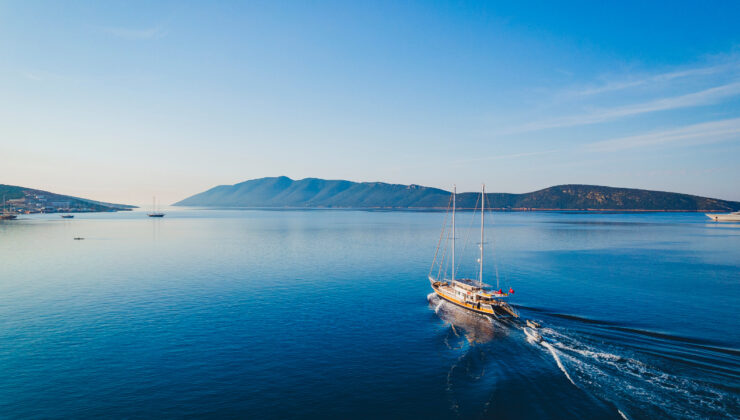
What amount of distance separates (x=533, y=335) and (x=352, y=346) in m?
17.2

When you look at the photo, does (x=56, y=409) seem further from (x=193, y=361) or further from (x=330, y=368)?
(x=330, y=368)

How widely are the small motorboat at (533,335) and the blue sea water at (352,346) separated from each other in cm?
80

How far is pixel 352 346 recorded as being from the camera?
104 feet

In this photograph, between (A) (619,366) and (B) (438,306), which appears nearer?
(A) (619,366)

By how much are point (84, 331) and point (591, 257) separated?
310 feet

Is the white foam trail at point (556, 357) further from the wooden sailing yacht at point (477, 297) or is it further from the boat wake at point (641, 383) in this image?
the wooden sailing yacht at point (477, 297)

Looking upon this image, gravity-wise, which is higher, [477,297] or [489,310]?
[477,297]

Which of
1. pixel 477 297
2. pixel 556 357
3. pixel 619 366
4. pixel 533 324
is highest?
pixel 477 297

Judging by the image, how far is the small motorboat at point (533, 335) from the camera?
110 ft

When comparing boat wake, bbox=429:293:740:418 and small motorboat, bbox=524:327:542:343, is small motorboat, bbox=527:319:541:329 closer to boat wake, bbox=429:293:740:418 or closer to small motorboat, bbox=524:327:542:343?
boat wake, bbox=429:293:740:418

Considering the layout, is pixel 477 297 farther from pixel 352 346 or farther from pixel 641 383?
pixel 641 383

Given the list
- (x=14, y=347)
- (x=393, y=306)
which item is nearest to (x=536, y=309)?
(x=393, y=306)

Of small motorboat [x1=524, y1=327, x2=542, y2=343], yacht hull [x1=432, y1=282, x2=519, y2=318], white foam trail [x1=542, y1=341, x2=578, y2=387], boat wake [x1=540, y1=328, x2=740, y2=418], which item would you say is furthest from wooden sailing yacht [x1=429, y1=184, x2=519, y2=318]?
boat wake [x1=540, y1=328, x2=740, y2=418]

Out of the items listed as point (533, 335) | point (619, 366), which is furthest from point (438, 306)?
point (619, 366)
